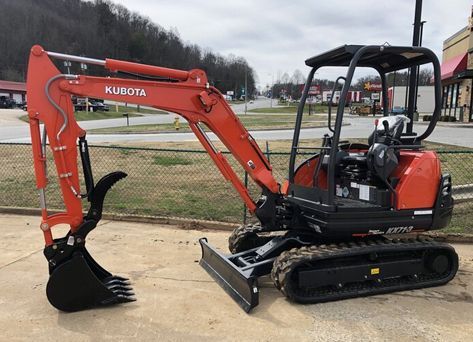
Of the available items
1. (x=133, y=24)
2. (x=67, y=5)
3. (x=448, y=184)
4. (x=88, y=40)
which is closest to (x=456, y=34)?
(x=448, y=184)

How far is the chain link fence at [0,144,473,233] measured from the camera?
342 inches

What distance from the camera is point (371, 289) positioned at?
17.1 feet

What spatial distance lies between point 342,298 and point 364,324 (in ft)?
1.89

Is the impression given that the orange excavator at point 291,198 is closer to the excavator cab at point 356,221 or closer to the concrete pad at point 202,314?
the excavator cab at point 356,221

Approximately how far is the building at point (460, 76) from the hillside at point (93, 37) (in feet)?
291

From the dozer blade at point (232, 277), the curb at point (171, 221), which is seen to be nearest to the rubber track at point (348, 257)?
the dozer blade at point (232, 277)

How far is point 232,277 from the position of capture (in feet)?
17.0

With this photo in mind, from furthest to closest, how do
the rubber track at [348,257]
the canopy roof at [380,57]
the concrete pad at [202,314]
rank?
the canopy roof at [380,57]
the rubber track at [348,257]
the concrete pad at [202,314]

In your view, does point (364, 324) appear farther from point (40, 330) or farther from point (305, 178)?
point (40, 330)

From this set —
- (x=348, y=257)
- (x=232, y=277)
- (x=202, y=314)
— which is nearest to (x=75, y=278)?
(x=202, y=314)

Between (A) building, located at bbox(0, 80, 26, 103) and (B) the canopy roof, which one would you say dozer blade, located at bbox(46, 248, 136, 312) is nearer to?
(B) the canopy roof

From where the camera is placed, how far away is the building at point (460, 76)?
120 feet

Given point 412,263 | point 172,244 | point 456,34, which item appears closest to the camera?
point 412,263

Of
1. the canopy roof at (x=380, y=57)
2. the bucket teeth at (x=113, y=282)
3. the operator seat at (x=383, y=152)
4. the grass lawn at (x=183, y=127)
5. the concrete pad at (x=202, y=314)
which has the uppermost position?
the canopy roof at (x=380, y=57)
